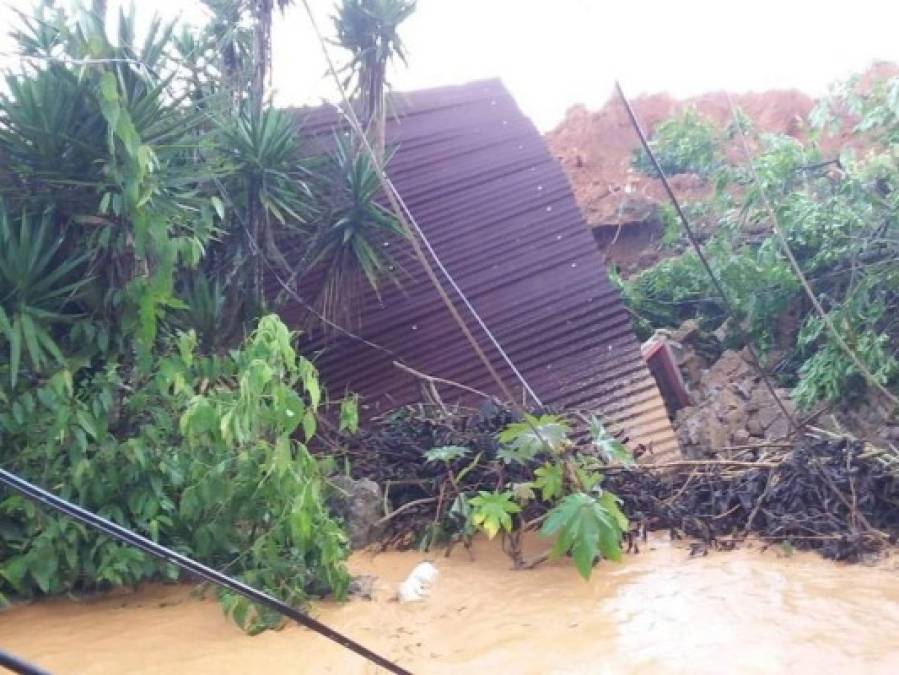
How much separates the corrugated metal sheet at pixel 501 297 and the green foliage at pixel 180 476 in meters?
2.53

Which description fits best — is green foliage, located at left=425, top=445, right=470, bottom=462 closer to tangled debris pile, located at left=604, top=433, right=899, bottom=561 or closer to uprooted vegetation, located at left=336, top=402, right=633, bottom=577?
uprooted vegetation, located at left=336, top=402, right=633, bottom=577

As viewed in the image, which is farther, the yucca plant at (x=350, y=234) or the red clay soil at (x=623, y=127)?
the red clay soil at (x=623, y=127)

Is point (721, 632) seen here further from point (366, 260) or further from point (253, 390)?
point (366, 260)

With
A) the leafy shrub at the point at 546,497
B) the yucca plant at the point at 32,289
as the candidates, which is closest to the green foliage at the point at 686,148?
the leafy shrub at the point at 546,497

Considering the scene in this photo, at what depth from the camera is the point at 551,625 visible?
3922 millimetres

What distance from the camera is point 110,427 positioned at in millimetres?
4555

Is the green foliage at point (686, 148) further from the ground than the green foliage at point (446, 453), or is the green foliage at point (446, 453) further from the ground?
the green foliage at point (686, 148)

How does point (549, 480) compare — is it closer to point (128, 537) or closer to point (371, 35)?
point (128, 537)

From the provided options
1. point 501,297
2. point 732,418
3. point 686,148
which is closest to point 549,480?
point 501,297

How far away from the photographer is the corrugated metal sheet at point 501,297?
6746mm

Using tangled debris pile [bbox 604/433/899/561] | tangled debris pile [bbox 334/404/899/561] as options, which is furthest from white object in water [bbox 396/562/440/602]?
tangled debris pile [bbox 604/433/899/561]

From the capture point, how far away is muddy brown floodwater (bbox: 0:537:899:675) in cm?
346

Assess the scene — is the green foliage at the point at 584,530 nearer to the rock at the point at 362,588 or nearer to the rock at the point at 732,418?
the rock at the point at 362,588

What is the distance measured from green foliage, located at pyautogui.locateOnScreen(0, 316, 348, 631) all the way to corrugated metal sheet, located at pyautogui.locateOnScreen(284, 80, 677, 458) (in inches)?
99.4
